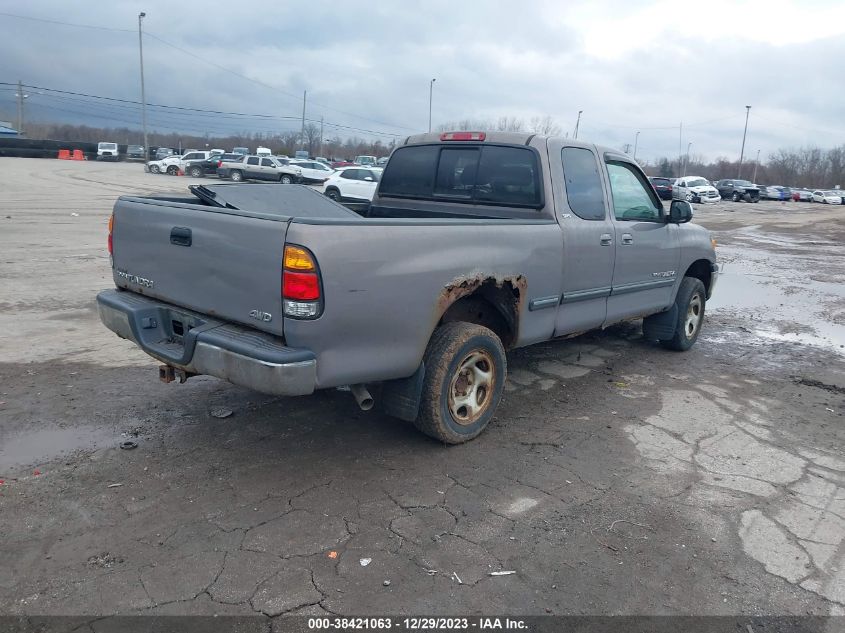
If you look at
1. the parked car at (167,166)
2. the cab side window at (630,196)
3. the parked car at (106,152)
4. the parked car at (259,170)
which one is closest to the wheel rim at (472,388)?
the cab side window at (630,196)

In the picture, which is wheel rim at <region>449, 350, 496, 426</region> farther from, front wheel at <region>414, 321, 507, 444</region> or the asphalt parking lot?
the asphalt parking lot

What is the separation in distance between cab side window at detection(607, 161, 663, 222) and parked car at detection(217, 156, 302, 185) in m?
32.1

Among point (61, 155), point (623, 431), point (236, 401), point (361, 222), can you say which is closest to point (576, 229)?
point (623, 431)

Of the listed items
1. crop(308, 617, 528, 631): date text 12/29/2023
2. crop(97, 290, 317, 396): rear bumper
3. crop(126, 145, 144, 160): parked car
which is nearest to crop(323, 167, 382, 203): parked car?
crop(97, 290, 317, 396): rear bumper

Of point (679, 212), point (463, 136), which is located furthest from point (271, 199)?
point (679, 212)

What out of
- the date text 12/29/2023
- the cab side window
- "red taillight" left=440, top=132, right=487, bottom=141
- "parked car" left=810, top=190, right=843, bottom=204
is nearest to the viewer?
the date text 12/29/2023

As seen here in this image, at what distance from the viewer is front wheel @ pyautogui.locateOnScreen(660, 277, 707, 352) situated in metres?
6.99

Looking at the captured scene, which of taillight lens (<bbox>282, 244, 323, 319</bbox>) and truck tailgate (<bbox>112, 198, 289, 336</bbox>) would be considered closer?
taillight lens (<bbox>282, 244, 323, 319</bbox>)

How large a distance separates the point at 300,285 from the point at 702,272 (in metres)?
5.45

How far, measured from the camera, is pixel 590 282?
538cm

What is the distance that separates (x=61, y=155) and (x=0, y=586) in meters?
59.0

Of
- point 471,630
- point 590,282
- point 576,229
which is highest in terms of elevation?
point 576,229

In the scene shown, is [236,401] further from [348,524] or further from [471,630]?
[471,630]

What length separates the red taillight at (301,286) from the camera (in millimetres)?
3402
